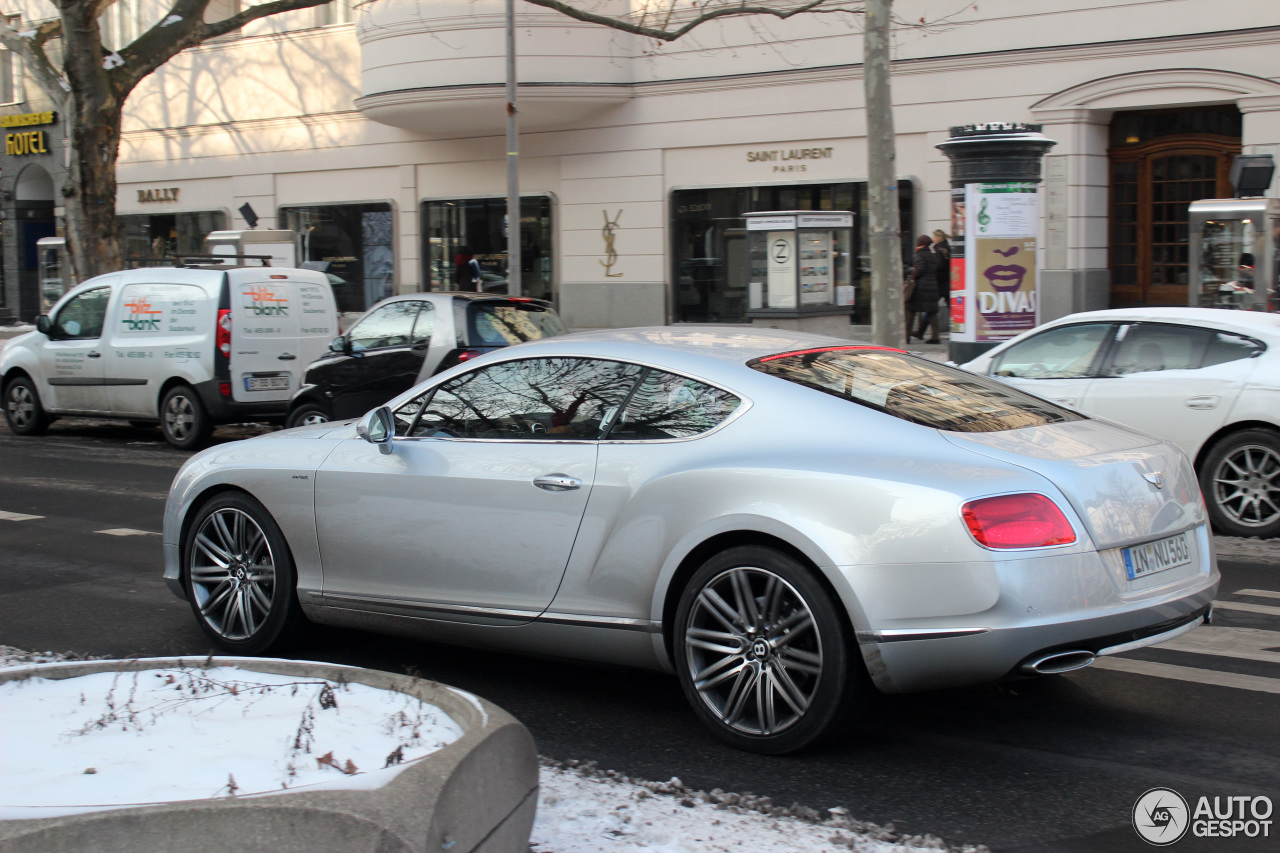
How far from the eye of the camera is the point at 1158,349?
838 centimetres

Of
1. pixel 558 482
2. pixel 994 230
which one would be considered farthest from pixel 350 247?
pixel 558 482

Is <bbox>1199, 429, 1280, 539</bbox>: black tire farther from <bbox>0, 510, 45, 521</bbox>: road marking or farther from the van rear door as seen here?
the van rear door

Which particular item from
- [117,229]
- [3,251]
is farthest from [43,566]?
[3,251]

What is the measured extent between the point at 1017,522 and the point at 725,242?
20.3 meters

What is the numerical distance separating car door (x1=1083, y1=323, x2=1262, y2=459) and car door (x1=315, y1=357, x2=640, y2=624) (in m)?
4.73

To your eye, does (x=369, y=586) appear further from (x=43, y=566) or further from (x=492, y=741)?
(x=43, y=566)

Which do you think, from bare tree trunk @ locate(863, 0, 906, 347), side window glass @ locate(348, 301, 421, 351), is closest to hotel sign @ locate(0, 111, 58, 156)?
side window glass @ locate(348, 301, 421, 351)

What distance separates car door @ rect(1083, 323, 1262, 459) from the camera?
797 centimetres

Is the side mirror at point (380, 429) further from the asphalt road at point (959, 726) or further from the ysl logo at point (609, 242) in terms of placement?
the ysl logo at point (609, 242)

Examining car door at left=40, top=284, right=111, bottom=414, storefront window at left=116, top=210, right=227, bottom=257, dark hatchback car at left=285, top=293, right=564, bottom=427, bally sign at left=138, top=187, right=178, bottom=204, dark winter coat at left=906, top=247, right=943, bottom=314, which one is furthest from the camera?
bally sign at left=138, top=187, right=178, bottom=204

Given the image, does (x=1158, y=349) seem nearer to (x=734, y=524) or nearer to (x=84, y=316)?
(x=734, y=524)

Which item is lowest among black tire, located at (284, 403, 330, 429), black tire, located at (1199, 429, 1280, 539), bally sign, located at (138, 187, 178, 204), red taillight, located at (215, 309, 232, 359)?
black tire, located at (1199, 429, 1280, 539)

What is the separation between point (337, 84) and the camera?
2817cm

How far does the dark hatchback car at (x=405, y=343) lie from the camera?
11570 millimetres
